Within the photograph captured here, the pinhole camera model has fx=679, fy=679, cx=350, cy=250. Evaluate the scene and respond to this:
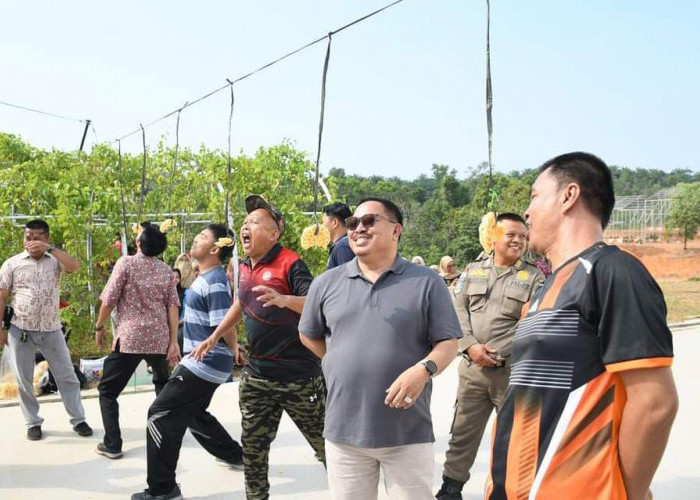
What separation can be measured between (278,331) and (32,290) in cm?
281

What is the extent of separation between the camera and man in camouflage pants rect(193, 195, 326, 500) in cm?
378

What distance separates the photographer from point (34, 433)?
18.4ft

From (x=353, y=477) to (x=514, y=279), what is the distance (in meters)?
1.77

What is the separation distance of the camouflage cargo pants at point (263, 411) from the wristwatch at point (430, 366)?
50.5 inches

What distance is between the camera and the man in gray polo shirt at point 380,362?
8.94ft

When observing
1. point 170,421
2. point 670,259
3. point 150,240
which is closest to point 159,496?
point 170,421

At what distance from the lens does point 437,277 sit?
2900 millimetres

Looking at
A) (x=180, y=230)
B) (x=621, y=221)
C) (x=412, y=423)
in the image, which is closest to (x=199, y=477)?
(x=412, y=423)

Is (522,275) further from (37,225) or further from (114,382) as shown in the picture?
(37,225)

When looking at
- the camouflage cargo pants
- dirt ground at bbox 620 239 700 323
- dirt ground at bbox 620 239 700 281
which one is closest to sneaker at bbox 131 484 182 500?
the camouflage cargo pants

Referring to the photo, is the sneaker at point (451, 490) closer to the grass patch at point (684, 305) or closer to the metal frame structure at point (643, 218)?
the grass patch at point (684, 305)

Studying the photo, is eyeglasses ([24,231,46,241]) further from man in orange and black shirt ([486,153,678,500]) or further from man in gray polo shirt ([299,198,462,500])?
man in orange and black shirt ([486,153,678,500])

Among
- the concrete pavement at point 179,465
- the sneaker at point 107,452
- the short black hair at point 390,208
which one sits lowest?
the concrete pavement at point 179,465

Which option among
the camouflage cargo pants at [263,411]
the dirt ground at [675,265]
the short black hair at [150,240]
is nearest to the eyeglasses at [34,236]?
the short black hair at [150,240]
